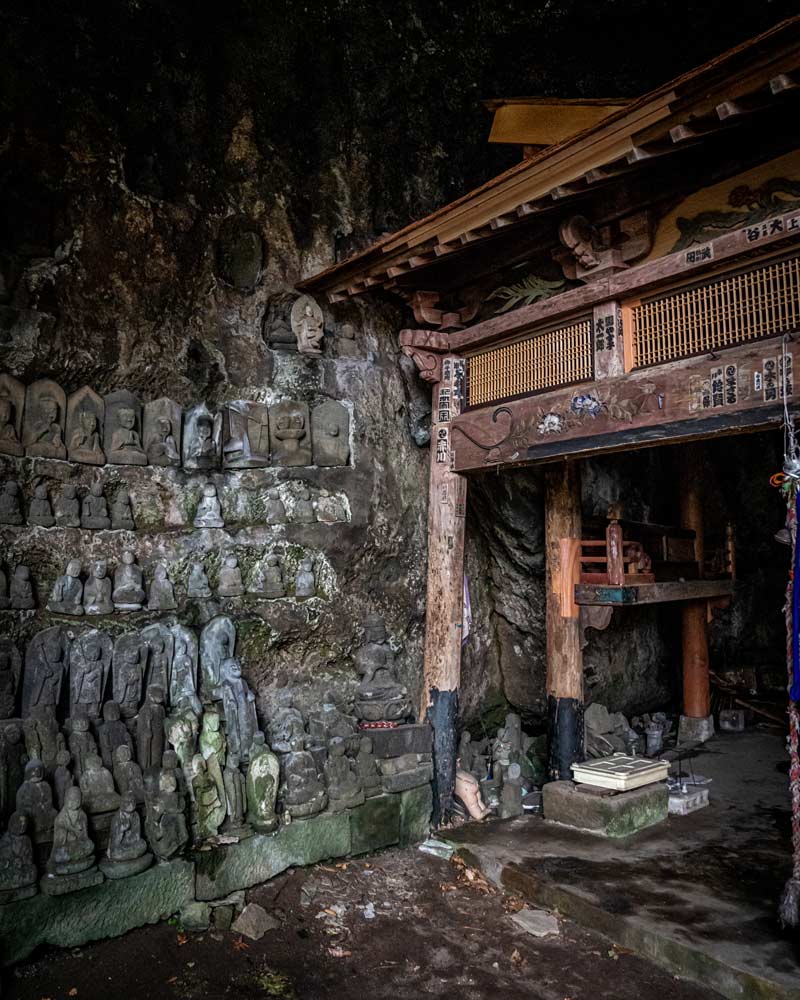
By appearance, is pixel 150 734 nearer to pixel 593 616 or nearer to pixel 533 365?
pixel 533 365

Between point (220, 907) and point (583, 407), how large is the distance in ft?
17.5

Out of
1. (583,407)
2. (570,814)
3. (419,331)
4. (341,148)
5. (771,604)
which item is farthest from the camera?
Answer: (771,604)

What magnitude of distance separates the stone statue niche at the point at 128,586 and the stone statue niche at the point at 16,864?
212 centimetres

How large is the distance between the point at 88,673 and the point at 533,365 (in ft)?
17.2

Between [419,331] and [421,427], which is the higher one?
[419,331]

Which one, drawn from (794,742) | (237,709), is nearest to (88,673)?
(237,709)

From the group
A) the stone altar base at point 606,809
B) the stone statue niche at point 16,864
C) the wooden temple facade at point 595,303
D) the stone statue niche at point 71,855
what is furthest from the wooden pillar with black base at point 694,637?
the stone statue niche at point 16,864

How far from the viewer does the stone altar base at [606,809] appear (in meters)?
6.96

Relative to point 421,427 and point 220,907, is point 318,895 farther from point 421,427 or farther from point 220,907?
point 421,427

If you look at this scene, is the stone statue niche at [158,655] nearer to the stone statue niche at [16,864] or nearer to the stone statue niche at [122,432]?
the stone statue niche at [16,864]

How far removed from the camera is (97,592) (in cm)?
654

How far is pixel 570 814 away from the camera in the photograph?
726cm

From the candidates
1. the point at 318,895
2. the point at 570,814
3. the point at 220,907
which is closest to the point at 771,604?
the point at 570,814

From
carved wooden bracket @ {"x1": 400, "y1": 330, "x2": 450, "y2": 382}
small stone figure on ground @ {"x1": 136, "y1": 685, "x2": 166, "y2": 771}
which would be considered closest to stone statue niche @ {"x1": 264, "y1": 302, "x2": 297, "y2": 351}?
carved wooden bracket @ {"x1": 400, "y1": 330, "x2": 450, "y2": 382}
